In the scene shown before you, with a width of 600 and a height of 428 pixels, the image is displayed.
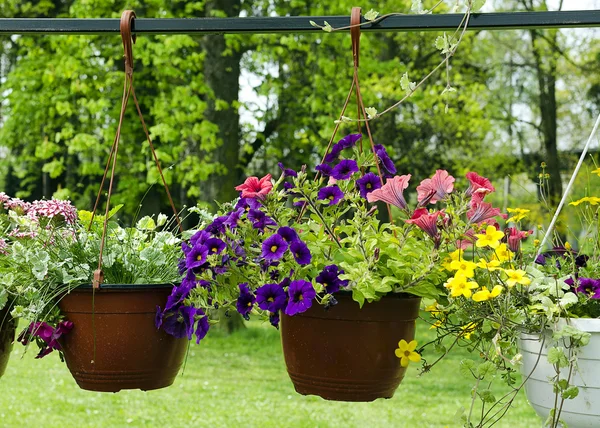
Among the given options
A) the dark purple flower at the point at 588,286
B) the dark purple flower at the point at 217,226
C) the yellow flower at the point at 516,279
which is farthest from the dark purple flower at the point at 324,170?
the dark purple flower at the point at 588,286

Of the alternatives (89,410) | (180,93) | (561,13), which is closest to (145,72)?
(180,93)

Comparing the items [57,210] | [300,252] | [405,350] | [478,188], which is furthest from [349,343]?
[57,210]

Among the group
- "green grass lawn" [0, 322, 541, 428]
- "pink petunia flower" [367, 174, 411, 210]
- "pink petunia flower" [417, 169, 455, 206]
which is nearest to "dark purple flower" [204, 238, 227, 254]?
"pink petunia flower" [367, 174, 411, 210]

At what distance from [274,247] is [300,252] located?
59 mm

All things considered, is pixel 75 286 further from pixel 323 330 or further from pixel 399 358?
pixel 399 358

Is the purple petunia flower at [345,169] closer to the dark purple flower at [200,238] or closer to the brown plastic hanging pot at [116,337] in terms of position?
the dark purple flower at [200,238]

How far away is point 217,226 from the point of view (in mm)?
1594

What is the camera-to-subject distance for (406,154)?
10.8 m

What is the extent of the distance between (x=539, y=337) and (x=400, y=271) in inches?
12.5

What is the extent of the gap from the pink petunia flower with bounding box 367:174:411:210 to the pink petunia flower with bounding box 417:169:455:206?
0.14ft

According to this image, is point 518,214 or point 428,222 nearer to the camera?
point 428,222

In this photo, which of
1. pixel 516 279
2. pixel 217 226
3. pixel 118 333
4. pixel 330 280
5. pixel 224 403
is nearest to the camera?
pixel 516 279

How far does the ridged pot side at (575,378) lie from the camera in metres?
1.43

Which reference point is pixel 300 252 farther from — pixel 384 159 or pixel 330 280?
pixel 384 159
